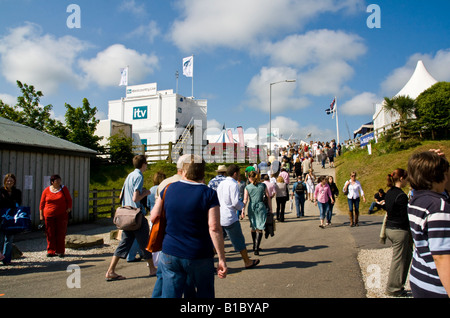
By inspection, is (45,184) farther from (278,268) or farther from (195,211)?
(195,211)

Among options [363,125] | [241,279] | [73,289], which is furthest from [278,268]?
[363,125]

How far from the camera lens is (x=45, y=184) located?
11.9 metres

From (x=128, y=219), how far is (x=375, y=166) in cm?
1759

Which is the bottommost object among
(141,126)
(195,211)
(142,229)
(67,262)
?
(67,262)

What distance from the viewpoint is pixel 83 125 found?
983 inches

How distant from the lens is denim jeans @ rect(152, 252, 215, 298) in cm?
288

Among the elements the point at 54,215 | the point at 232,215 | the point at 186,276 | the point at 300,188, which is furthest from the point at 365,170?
the point at 186,276

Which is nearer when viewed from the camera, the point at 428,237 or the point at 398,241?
the point at 428,237

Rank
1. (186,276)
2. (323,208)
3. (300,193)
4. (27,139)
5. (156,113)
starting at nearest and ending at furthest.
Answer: (186,276)
(323,208)
(27,139)
(300,193)
(156,113)

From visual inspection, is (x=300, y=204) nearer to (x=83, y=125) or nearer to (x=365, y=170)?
(x=365, y=170)

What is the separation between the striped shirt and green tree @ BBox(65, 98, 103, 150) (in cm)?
2465

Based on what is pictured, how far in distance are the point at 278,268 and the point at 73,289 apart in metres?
3.61

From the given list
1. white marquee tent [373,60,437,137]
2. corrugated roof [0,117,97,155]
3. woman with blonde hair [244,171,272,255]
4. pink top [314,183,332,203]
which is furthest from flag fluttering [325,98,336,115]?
woman with blonde hair [244,171,272,255]

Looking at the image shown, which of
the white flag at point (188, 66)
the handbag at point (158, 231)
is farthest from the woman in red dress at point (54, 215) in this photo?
the white flag at point (188, 66)
